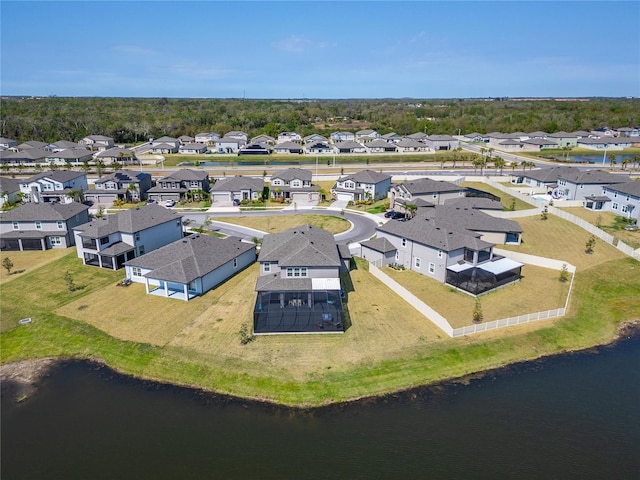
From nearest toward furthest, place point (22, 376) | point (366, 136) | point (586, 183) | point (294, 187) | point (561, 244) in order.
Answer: point (22, 376) → point (561, 244) → point (586, 183) → point (294, 187) → point (366, 136)

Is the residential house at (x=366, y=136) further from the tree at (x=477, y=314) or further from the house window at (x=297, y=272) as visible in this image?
the tree at (x=477, y=314)

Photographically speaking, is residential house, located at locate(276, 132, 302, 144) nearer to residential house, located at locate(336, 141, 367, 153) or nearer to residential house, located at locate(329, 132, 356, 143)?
residential house, located at locate(329, 132, 356, 143)

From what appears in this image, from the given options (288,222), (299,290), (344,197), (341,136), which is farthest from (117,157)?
(299,290)

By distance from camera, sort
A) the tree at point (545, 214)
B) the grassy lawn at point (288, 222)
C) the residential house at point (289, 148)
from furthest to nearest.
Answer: the residential house at point (289, 148)
the tree at point (545, 214)
the grassy lawn at point (288, 222)

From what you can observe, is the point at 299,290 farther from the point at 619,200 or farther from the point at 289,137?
the point at 289,137

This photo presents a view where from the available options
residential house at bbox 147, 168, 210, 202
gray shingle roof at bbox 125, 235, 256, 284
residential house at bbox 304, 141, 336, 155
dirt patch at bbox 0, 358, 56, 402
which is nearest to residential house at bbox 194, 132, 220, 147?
residential house at bbox 304, 141, 336, 155

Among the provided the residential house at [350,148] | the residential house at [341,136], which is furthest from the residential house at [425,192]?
the residential house at [341,136]
